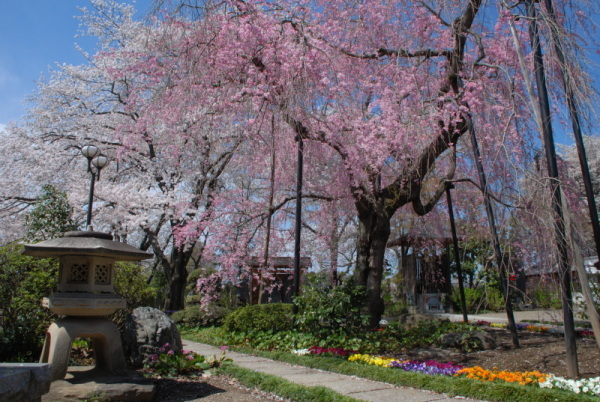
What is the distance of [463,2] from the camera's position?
6.66 metres

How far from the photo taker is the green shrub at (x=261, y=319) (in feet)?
30.5

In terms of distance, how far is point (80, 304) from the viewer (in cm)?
462

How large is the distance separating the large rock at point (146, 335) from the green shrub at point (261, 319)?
3.08 m

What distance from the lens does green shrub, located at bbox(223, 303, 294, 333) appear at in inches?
365

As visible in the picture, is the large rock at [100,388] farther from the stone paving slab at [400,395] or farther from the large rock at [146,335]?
the stone paving slab at [400,395]

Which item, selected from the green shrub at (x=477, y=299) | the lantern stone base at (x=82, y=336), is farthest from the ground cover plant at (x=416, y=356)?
the green shrub at (x=477, y=299)

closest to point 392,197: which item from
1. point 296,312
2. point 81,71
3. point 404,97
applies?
point 404,97

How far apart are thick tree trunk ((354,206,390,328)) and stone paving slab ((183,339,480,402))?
285 cm

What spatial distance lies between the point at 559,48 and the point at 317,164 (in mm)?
7014

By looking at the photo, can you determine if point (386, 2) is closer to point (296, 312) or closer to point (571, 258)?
point (571, 258)

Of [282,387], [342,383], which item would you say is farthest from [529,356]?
[282,387]

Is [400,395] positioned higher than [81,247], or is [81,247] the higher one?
[81,247]

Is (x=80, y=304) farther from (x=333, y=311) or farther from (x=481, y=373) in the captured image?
(x=481, y=373)

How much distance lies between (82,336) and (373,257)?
233 inches
